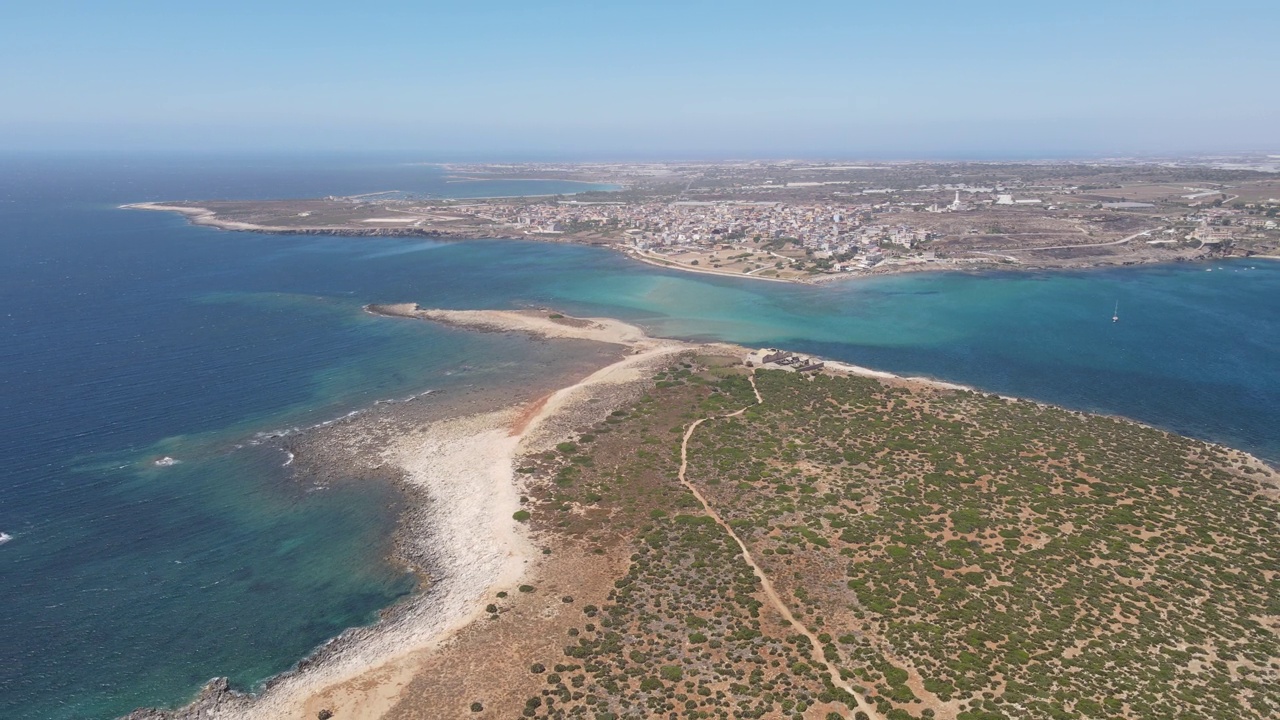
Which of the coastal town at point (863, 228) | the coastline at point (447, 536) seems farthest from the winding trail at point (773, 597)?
the coastal town at point (863, 228)

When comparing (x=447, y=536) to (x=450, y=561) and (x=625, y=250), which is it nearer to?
(x=450, y=561)

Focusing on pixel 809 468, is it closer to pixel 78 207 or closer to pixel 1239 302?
pixel 1239 302

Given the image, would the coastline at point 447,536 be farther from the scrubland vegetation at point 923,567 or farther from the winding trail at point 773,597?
the winding trail at point 773,597

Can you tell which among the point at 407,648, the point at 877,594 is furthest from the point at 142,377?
the point at 877,594

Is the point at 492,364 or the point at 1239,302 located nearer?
the point at 492,364

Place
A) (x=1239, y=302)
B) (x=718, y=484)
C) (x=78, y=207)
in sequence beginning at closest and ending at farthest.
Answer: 1. (x=718, y=484)
2. (x=1239, y=302)
3. (x=78, y=207)

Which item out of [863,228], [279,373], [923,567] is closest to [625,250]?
[863,228]
